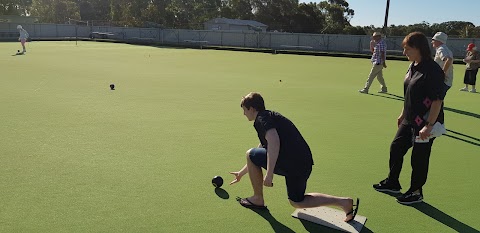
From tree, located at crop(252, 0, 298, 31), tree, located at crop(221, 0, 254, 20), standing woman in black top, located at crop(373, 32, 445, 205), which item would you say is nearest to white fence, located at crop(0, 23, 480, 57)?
tree, located at crop(252, 0, 298, 31)

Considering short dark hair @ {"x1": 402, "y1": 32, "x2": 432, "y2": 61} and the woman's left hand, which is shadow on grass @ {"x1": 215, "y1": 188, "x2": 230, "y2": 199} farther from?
short dark hair @ {"x1": 402, "y1": 32, "x2": 432, "y2": 61}

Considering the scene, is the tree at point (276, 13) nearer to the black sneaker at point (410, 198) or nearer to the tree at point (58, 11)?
the tree at point (58, 11)

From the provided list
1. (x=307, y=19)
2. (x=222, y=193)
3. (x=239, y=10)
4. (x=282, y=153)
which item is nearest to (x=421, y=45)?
(x=282, y=153)

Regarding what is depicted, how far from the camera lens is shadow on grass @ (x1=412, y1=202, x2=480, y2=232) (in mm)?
4047

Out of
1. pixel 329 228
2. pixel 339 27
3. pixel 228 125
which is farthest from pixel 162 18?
pixel 329 228

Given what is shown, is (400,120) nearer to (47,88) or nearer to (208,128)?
(208,128)

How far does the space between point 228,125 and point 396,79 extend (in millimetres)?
11813

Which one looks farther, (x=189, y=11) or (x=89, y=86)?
(x=189, y=11)

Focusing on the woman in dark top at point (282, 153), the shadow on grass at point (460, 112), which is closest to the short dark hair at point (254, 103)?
the woman in dark top at point (282, 153)

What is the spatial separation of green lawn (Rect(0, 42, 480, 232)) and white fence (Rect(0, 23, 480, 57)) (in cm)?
2885

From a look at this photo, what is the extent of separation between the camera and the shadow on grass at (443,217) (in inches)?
159

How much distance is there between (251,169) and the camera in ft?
13.3

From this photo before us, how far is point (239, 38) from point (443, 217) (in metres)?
43.2

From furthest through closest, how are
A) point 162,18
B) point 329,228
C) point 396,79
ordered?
point 162,18 < point 396,79 < point 329,228
